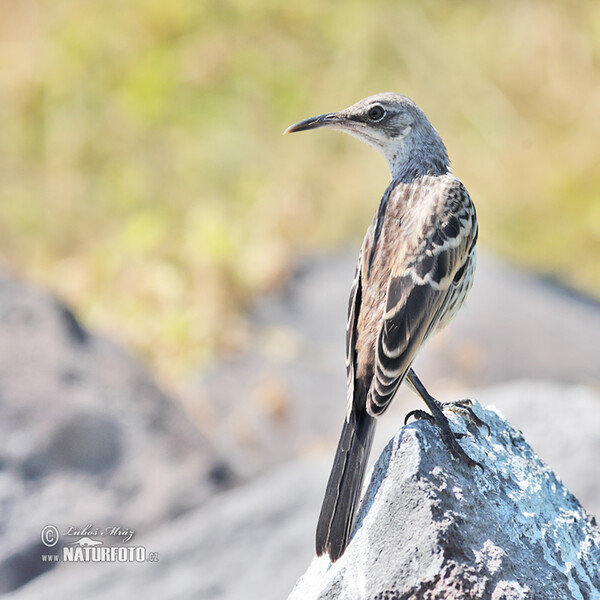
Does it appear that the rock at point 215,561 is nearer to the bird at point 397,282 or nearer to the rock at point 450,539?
the rock at point 450,539

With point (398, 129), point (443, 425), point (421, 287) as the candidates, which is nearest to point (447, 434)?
point (443, 425)

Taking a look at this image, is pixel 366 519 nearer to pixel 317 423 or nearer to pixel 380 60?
pixel 317 423

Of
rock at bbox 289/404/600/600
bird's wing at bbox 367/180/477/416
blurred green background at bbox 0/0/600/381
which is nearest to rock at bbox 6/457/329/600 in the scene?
rock at bbox 289/404/600/600

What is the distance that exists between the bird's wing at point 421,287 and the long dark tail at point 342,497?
0.16m

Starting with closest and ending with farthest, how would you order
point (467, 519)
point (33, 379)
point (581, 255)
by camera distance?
point (467, 519) → point (33, 379) → point (581, 255)

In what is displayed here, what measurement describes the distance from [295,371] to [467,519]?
5177mm

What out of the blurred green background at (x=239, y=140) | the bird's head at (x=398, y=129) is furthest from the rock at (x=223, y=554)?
the blurred green background at (x=239, y=140)

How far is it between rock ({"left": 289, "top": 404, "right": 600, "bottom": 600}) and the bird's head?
4.40 feet

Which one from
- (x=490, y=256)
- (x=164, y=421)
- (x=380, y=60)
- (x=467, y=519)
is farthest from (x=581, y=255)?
(x=467, y=519)

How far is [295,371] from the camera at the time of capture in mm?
8445

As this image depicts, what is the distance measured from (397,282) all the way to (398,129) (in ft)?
3.15

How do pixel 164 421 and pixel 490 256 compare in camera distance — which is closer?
pixel 164 421

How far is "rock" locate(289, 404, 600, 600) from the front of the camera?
319 cm

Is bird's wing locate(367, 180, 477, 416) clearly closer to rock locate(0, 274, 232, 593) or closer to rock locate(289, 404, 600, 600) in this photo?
rock locate(289, 404, 600, 600)
